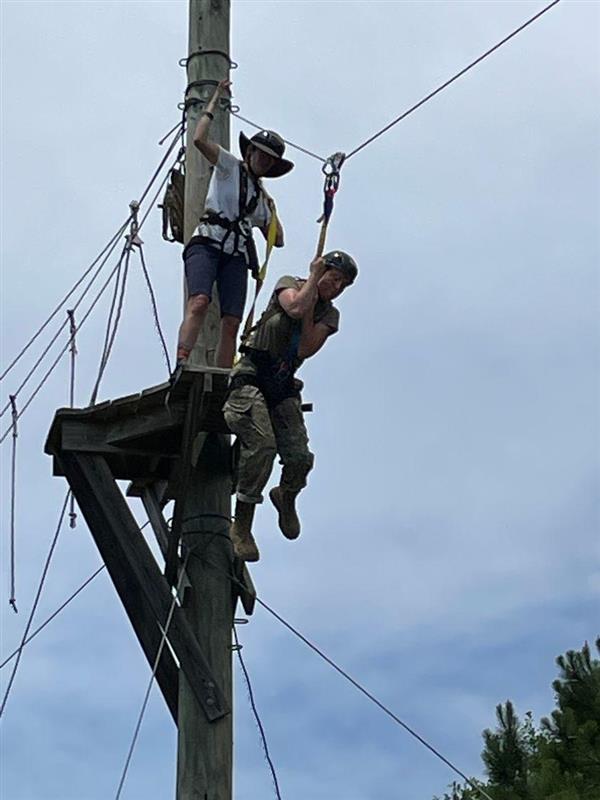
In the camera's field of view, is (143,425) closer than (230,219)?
Yes

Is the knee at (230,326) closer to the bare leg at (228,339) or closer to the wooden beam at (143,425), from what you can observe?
the bare leg at (228,339)

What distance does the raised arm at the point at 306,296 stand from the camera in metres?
6.27

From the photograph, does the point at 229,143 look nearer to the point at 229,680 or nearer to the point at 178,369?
the point at 178,369

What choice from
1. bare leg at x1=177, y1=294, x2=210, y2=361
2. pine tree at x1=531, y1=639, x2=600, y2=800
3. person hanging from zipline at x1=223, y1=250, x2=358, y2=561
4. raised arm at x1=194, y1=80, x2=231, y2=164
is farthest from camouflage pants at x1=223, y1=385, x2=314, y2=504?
pine tree at x1=531, y1=639, x2=600, y2=800

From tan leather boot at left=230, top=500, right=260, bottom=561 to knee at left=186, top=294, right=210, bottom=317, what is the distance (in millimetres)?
806

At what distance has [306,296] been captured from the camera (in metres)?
6.28

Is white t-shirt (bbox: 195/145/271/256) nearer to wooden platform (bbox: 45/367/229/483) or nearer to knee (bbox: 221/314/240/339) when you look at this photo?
knee (bbox: 221/314/240/339)

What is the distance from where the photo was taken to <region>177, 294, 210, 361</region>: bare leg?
21.4 ft

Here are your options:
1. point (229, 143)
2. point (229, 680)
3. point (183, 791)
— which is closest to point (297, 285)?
point (229, 143)

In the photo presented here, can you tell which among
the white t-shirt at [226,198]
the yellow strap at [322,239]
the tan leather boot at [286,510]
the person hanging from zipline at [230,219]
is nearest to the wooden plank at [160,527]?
the tan leather boot at [286,510]

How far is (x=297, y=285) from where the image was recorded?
640 cm

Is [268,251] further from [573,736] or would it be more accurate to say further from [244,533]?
[573,736]

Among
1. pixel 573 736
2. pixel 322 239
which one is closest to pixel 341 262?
pixel 322 239

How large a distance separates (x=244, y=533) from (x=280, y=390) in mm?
592
